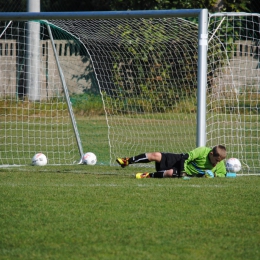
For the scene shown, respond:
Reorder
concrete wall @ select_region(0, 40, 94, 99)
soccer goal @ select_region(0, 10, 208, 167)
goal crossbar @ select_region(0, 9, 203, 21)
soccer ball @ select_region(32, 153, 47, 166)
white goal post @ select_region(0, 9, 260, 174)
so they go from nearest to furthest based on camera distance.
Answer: goal crossbar @ select_region(0, 9, 203, 21), soccer ball @ select_region(32, 153, 47, 166), white goal post @ select_region(0, 9, 260, 174), soccer goal @ select_region(0, 10, 208, 167), concrete wall @ select_region(0, 40, 94, 99)

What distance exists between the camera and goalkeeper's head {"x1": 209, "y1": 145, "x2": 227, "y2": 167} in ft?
28.8

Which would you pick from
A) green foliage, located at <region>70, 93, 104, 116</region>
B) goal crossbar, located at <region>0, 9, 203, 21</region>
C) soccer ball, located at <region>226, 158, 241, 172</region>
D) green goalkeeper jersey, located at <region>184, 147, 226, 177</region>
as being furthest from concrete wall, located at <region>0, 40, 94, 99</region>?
green goalkeeper jersey, located at <region>184, 147, 226, 177</region>

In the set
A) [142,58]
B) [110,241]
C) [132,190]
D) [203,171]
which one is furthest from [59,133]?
[110,241]

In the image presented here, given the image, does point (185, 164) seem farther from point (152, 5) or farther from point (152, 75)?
point (152, 5)

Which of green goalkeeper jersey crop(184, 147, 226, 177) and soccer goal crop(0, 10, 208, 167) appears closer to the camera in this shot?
green goalkeeper jersey crop(184, 147, 226, 177)

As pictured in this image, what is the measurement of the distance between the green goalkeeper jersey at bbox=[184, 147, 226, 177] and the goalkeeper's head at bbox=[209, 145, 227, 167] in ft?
0.28

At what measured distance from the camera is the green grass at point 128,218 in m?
5.16

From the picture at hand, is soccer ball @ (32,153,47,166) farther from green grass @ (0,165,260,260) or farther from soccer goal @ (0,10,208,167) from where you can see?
green grass @ (0,165,260,260)

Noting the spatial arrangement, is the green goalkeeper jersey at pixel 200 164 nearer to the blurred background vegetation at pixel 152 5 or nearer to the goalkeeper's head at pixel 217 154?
the goalkeeper's head at pixel 217 154

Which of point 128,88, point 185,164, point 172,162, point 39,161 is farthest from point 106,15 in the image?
point 128,88

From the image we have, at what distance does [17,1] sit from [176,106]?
13754mm

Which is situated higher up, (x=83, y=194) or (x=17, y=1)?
(x=17, y=1)

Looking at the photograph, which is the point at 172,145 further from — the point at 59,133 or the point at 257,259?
the point at 257,259

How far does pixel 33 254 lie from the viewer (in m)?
5.03
